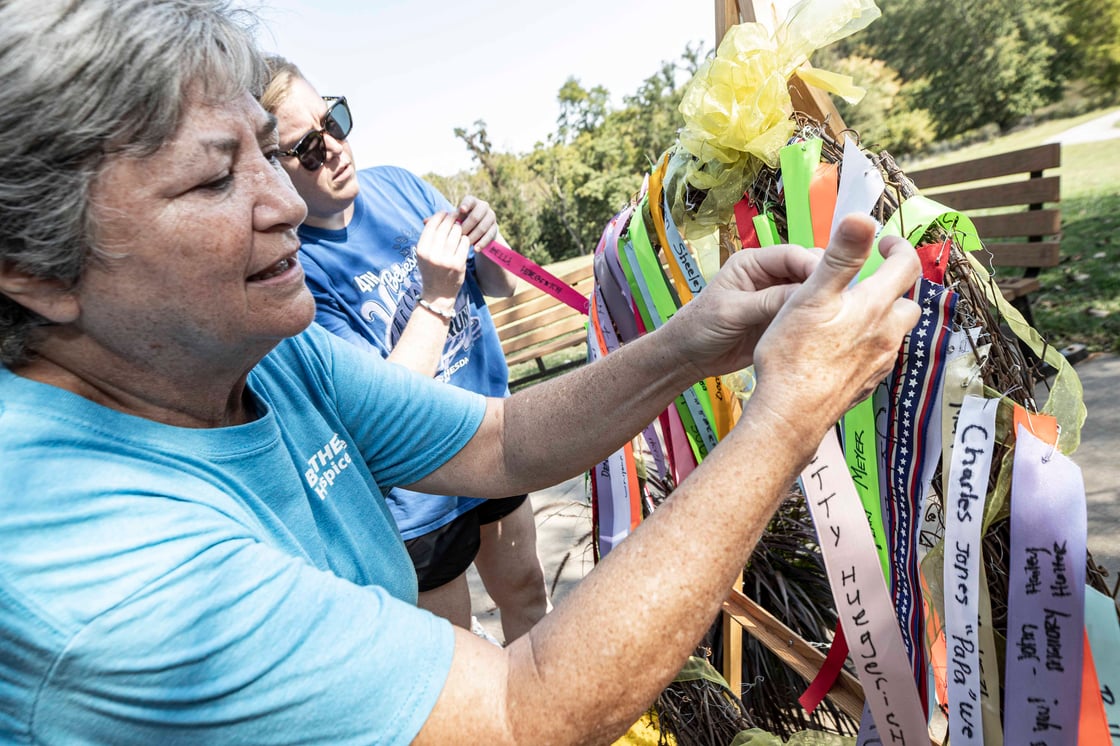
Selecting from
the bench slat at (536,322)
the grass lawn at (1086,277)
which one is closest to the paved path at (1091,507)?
the grass lawn at (1086,277)

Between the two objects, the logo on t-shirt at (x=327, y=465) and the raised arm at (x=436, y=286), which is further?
the raised arm at (x=436, y=286)

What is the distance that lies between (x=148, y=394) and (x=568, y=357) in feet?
24.6

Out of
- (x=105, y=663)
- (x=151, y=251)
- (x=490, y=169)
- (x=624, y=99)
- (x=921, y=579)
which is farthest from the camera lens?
(x=624, y=99)

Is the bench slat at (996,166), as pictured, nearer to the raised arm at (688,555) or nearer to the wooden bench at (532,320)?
the wooden bench at (532,320)

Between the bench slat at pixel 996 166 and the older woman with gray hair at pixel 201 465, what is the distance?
3.80 meters

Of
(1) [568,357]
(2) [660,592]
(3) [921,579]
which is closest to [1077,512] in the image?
(3) [921,579]

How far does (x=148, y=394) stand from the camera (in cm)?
100

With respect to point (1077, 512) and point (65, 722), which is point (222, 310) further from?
point (1077, 512)

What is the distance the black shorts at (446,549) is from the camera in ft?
6.91

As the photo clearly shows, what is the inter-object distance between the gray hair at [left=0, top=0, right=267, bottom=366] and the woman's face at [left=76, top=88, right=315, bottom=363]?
0.08ft

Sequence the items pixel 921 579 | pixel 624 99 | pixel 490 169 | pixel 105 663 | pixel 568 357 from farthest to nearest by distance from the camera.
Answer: pixel 624 99, pixel 490 169, pixel 568 357, pixel 921 579, pixel 105 663

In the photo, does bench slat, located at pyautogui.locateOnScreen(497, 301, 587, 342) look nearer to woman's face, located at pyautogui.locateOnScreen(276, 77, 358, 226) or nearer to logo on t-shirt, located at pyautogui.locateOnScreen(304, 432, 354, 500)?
woman's face, located at pyautogui.locateOnScreen(276, 77, 358, 226)

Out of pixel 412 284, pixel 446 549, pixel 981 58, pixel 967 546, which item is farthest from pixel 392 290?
pixel 981 58

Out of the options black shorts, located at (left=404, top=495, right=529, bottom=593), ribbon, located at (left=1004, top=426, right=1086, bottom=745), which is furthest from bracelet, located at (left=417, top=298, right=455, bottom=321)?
ribbon, located at (left=1004, top=426, right=1086, bottom=745)
